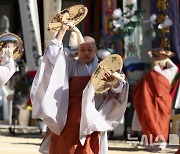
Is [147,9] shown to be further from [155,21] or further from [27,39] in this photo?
[27,39]

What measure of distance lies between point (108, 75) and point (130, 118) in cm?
557

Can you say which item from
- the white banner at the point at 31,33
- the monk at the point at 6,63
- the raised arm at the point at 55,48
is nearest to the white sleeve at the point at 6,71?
the monk at the point at 6,63

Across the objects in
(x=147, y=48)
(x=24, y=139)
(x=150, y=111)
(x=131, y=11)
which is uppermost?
(x=131, y=11)

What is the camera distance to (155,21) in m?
10.3

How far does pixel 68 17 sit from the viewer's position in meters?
5.16

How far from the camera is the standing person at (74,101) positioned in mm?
4855

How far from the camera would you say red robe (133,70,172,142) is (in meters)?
9.02

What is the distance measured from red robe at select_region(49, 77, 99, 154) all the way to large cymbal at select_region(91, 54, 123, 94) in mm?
196

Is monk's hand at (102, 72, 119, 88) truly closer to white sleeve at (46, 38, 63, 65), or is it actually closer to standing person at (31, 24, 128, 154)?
standing person at (31, 24, 128, 154)

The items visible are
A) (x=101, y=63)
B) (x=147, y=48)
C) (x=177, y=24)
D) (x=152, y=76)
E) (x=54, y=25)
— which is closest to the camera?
(x=101, y=63)

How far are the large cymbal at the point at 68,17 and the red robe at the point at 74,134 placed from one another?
0.48 m

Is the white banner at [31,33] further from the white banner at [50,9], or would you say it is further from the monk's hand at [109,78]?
the monk's hand at [109,78]

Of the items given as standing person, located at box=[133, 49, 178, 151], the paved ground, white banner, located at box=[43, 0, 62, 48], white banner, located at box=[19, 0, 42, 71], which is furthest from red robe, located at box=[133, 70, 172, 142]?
white banner, located at box=[19, 0, 42, 71]

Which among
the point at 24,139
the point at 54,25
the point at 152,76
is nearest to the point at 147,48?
the point at 152,76
